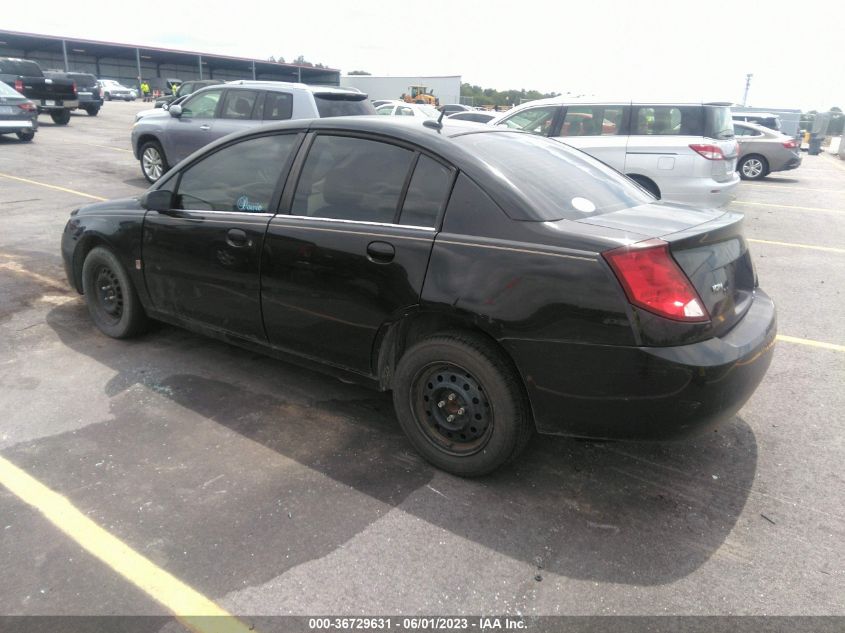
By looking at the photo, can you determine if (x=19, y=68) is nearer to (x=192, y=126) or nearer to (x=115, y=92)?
(x=192, y=126)

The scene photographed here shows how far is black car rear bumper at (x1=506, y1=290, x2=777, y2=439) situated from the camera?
2510mm

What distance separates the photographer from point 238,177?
379 centimetres

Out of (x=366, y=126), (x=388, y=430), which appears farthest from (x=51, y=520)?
(x=366, y=126)

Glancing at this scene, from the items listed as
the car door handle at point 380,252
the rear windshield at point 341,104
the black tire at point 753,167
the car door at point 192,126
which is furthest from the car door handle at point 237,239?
the black tire at point 753,167

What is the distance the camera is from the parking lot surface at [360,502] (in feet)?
7.71

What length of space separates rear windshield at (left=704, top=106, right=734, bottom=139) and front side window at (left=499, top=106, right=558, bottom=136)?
218 cm

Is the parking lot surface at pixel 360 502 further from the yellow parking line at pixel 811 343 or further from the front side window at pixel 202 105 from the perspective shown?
the front side window at pixel 202 105

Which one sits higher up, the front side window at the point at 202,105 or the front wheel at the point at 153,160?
the front side window at the point at 202,105

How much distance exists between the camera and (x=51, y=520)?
269cm

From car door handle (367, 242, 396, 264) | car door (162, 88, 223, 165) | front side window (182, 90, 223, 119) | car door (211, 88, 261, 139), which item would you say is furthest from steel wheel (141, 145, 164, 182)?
car door handle (367, 242, 396, 264)

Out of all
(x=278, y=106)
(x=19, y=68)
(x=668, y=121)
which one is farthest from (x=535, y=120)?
(x=19, y=68)

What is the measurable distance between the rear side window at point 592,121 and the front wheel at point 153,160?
6.87 m

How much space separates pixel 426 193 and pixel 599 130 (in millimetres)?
7167

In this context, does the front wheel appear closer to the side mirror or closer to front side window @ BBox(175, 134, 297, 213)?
the side mirror
